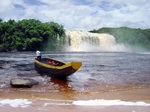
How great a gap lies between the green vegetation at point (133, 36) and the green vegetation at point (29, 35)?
26283 millimetres

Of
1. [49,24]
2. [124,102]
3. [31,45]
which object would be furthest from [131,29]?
[124,102]

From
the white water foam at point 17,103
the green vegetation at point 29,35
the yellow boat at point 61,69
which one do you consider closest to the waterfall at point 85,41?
the green vegetation at point 29,35

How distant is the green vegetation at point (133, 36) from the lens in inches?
4048

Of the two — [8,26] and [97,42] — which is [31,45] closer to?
[8,26]

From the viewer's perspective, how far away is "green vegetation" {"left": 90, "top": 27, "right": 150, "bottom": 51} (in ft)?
337

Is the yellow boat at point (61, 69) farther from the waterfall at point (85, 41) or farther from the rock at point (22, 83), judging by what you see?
the waterfall at point (85, 41)

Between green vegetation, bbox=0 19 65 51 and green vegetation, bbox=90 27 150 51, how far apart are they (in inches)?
1035

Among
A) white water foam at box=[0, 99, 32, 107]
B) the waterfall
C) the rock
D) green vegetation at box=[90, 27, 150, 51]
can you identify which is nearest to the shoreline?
white water foam at box=[0, 99, 32, 107]

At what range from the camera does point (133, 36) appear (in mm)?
108812

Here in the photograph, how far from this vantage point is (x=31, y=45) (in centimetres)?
7688

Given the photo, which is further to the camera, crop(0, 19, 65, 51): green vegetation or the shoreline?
crop(0, 19, 65, 51): green vegetation

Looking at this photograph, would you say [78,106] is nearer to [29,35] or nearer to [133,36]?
[29,35]

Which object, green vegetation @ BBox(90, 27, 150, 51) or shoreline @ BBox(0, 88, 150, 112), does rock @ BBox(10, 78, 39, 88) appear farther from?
green vegetation @ BBox(90, 27, 150, 51)

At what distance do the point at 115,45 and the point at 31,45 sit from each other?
28621 millimetres
